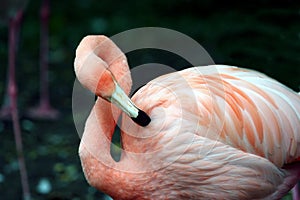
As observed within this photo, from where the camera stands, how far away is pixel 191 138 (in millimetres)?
3426

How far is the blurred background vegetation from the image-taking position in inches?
212

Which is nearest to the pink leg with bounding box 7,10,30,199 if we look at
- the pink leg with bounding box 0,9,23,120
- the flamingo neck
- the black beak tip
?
the pink leg with bounding box 0,9,23,120

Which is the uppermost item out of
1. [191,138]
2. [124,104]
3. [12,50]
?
[124,104]

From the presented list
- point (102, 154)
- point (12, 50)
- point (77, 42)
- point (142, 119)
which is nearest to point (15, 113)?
point (12, 50)

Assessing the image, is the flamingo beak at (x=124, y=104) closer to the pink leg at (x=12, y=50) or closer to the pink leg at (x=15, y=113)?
the pink leg at (x=15, y=113)

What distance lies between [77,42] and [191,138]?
4.67 meters

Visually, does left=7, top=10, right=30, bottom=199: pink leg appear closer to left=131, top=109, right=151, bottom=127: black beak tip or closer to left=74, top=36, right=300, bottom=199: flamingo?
left=74, top=36, right=300, bottom=199: flamingo

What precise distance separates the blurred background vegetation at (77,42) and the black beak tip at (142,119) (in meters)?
1.74

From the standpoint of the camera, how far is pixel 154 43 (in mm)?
7484

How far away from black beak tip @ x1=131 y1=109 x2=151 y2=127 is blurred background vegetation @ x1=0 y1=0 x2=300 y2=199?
174cm

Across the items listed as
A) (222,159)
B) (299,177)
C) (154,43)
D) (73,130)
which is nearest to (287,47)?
(154,43)

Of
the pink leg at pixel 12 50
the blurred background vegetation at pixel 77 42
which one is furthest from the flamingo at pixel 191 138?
the pink leg at pixel 12 50

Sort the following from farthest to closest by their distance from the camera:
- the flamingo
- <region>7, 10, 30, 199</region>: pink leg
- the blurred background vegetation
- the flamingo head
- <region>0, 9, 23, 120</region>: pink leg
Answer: <region>0, 9, 23, 120</region>: pink leg < the blurred background vegetation < <region>7, 10, 30, 199</region>: pink leg < the flamingo < the flamingo head

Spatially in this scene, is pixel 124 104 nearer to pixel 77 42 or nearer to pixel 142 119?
pixel 142 119
